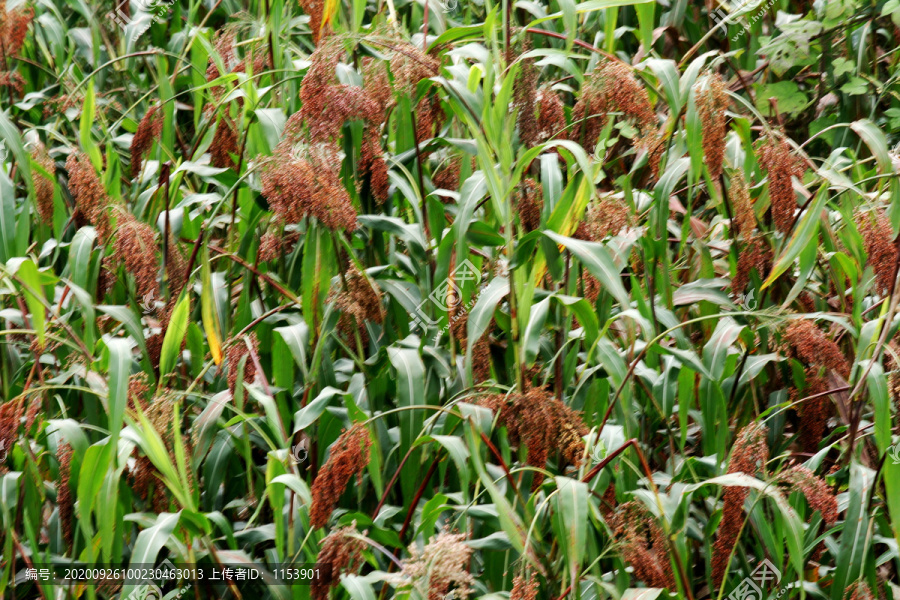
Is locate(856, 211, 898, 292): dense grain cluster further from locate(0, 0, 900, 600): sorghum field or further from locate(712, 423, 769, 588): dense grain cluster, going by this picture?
locate(712, 423, 769, 588): dense grain cluster

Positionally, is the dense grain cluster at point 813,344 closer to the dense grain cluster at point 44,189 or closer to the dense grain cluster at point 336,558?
the dense grain cluster at point 336,558

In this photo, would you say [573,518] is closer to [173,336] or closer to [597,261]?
[597,261]

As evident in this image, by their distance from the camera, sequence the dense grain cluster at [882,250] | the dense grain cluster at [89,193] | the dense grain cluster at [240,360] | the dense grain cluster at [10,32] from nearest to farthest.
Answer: the dense grain cluster at [882,250], the dense grain cluster at [240,360], the dense grain cluster at [89,193], the dense grain cluster at [10,32]

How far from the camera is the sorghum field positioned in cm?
174

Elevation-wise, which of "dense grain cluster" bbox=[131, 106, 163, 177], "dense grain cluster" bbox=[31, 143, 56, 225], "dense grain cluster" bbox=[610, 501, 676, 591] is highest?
"dense grain cluster" bbox=[131, 106, 163, 177]

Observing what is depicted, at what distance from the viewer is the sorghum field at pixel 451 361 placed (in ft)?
5.69

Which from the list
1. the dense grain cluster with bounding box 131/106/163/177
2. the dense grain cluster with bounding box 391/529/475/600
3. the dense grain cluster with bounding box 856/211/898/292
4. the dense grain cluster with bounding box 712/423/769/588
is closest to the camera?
the dense grain cluster with bounding box 391/529/475/600

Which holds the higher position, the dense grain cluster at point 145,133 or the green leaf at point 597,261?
the dense grain cluster at point 145,133

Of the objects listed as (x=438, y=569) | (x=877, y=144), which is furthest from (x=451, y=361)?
(x=877, y=144)

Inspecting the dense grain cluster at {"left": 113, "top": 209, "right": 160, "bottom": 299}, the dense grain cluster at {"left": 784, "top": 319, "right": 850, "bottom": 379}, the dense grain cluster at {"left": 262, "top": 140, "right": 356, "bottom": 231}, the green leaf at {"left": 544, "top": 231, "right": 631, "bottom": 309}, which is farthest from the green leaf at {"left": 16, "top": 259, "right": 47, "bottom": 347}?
the dense grain cluster at {"left": 784, "top": 319, "right": 850, "bottom": 379}

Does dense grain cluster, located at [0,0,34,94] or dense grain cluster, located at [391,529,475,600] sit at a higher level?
dense grain cluster, located at [0,0,34,94]

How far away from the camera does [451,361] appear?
2125 millimetres

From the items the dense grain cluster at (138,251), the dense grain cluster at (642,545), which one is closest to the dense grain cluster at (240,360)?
the dense grain cluster at (138,251)

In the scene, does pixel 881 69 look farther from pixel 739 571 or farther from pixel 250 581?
pixel 250 581
